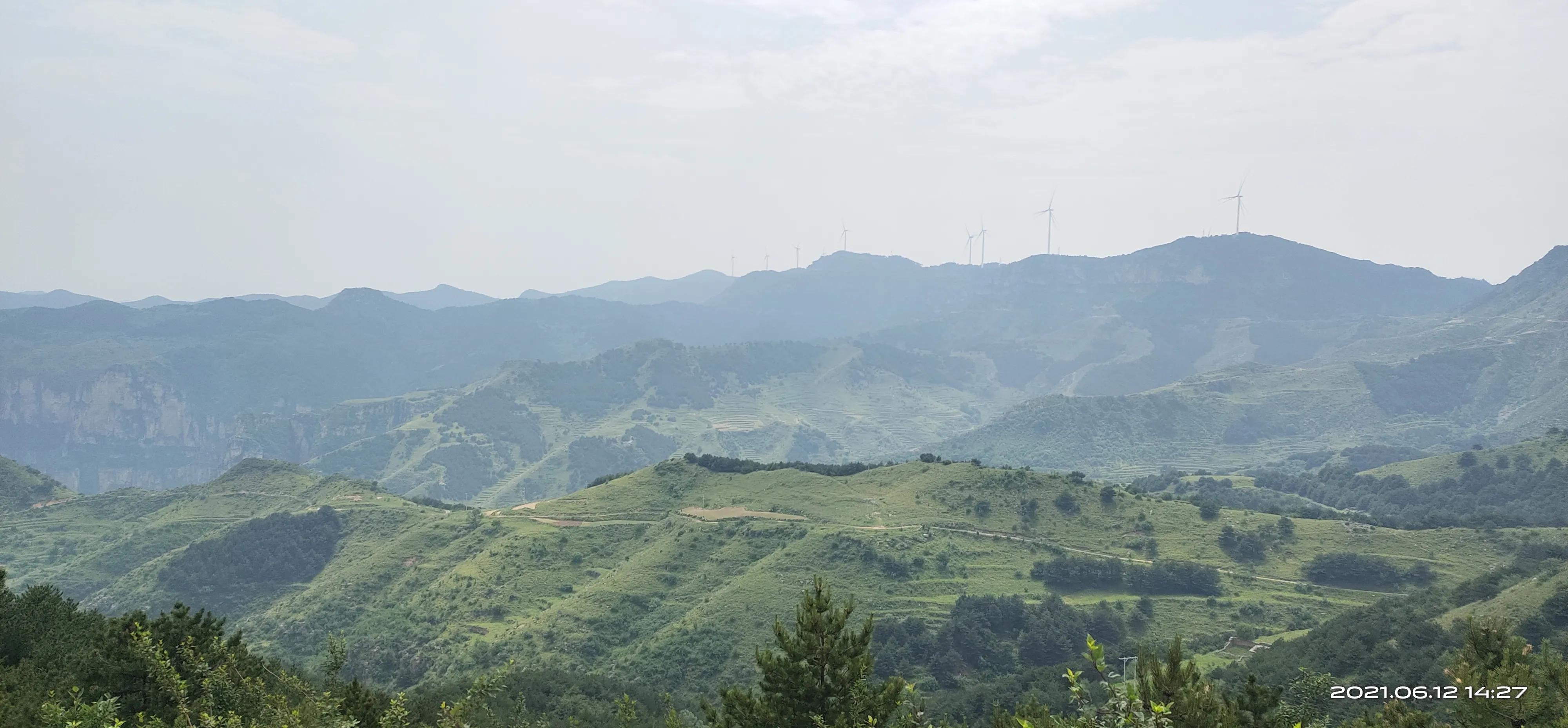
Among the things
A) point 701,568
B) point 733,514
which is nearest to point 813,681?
point 701,568

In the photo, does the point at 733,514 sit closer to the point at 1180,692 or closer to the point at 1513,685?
the point at 1513,685

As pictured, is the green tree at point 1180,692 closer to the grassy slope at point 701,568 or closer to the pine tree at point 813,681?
the pine tree at point 813,681

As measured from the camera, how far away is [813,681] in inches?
1171

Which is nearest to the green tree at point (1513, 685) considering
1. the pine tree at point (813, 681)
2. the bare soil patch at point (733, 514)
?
the pine tree at point (813, 681)

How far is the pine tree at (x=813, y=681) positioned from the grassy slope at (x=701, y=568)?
273 ft

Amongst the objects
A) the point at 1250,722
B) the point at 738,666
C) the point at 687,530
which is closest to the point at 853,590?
the point at 738,666

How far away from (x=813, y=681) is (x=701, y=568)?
387 ft

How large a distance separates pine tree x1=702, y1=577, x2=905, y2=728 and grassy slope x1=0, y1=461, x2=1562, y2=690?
83165 millimetres

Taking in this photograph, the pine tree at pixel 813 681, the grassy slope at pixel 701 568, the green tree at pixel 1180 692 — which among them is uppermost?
the green tree at pixel 1180 692

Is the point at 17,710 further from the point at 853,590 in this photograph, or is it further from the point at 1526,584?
the point at 1526,584

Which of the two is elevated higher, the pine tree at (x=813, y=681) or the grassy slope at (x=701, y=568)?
the pine tree at (x=813, y=681)

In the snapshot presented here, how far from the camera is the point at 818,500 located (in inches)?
6668

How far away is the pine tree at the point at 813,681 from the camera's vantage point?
2936cm

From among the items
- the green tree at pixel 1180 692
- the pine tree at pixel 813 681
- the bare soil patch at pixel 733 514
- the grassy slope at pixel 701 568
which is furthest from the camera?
the bare soil patch at pixel 733 514
